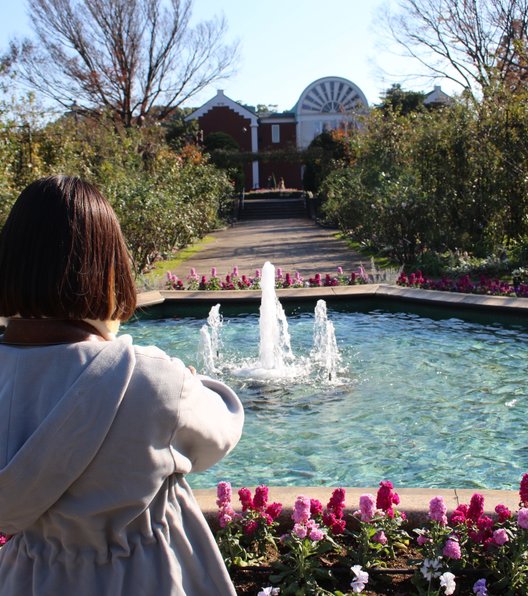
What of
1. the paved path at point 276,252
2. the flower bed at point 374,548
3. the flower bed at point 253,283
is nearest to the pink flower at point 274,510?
the flower bed at point 374,548

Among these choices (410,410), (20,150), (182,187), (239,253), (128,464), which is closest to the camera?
(128,464)

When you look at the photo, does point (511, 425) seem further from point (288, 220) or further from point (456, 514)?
point (288, 220)

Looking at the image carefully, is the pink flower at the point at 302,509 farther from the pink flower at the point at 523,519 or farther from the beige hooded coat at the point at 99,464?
the beige hooded coat at the point at 99,464

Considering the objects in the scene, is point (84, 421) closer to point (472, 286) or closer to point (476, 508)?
point (476, 508)

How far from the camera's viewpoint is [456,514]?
2.63m

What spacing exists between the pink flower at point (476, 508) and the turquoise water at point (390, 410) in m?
1.49

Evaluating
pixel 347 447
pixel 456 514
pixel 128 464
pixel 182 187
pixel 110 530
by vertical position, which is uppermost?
pixel 182 187

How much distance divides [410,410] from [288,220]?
25423 mm

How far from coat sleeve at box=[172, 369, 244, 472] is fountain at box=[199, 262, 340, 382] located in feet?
16.0

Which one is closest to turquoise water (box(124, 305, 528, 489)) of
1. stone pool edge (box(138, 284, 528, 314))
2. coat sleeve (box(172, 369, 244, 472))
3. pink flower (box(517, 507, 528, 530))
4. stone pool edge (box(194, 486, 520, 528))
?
stone pool edge (box(138, 284, 528, 314))

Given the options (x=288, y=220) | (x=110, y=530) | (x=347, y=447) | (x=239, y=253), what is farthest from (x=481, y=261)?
(x=288, y=220)

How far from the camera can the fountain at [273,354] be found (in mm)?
6535

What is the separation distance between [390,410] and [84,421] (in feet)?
14.5

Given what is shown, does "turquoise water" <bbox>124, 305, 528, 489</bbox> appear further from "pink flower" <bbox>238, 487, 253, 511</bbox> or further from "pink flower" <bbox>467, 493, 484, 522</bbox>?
"pink flower" <bbox>467, 493, 484, 522</bbox>
